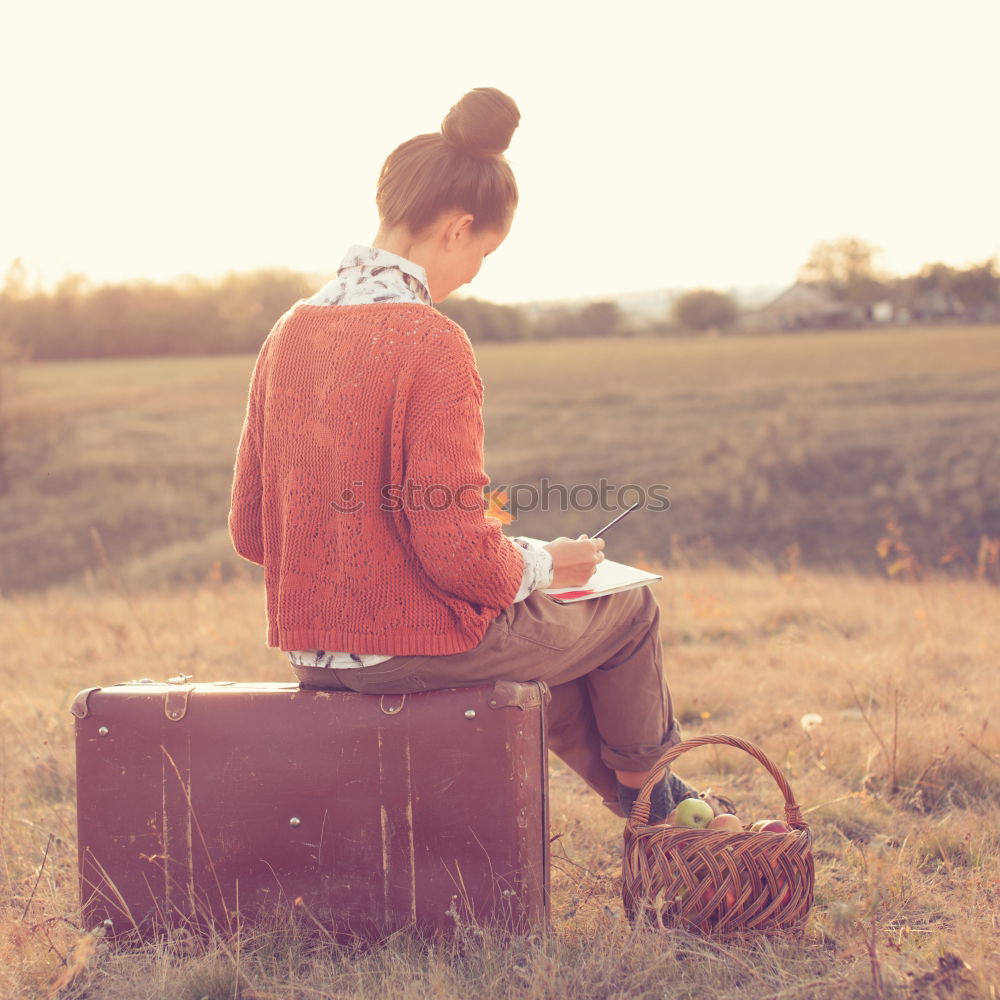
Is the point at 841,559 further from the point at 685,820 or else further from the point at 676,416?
the point at 685,820

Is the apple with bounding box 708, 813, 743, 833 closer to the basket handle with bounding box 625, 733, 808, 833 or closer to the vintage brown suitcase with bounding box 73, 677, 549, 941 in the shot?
the basket handle with bounding box 625, 733, 808, 833

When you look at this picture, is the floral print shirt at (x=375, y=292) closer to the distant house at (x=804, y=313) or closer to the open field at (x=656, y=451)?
the open field at (x=656, y=451)

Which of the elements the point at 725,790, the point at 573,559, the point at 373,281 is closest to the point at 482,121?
the point at 373,281

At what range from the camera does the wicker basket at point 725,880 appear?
88.6 inches

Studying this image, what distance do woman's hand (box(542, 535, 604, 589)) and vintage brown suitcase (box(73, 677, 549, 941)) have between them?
0.91ft

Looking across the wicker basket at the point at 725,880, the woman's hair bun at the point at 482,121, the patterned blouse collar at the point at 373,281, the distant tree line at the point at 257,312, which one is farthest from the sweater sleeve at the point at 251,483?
the distant tree line at the point at 257,312

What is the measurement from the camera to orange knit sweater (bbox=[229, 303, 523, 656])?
214cm

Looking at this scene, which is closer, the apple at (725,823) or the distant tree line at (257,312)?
the apple at (725,823)

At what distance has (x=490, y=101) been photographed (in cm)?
218

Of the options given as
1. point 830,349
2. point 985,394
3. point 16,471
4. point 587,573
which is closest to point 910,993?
point 587,573

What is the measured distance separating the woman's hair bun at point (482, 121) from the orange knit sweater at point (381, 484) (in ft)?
1.18

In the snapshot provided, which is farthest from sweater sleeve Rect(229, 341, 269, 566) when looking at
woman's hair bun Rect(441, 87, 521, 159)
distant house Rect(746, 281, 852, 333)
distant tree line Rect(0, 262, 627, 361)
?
distant house Rect(746, 281, 852, 333)

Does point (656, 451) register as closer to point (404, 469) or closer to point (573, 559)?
point (573, 559)

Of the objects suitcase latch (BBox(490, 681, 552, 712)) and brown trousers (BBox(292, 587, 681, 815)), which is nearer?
suitcase latch (BBox(490, 681, 552, 712))
